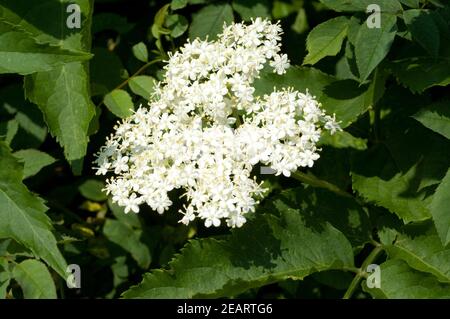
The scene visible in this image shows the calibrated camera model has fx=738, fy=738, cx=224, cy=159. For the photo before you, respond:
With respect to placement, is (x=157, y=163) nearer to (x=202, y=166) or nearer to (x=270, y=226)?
(x=202, y=166)

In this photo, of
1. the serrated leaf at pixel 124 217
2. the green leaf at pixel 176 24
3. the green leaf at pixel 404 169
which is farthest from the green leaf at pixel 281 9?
the serrated leaf at pixel 124 217

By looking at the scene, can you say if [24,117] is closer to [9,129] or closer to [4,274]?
[9,129]

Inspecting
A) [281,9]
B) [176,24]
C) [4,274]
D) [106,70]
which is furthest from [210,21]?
[4,274]

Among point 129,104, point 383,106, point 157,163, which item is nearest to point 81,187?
point 129,104

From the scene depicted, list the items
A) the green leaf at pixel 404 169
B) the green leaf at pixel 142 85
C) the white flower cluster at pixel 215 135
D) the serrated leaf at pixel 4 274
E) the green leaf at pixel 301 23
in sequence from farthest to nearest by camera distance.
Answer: the green leaf at pixel 301 23
the green leaf at pixel 142 85
the serrated leaf at pixel 4 274
the green leaf at pixel 404 169
the white flower cluster at pixel 215 135

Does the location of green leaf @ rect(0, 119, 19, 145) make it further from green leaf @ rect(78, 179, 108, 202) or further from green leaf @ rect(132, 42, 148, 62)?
green leaf @ rect(132, 42, 148, 62)

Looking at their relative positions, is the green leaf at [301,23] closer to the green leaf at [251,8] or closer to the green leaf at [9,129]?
the green leaf at [251,8]
